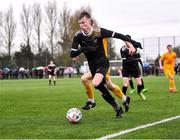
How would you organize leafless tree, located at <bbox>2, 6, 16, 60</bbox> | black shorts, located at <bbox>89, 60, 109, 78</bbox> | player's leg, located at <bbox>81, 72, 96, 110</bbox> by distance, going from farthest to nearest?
leafless tree, located at <bbox>2, 6, 16, 60</bbox>
player's leg, located at <bbox>81, 72, 96, 110</bbox>
black shorts, located at <bbox>89, 60, 109, 78</bbox>

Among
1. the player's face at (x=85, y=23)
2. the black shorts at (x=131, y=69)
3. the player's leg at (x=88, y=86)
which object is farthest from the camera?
the black shorts at (x=131, y=69)

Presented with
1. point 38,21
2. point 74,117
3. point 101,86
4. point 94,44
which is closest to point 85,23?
point 94,44

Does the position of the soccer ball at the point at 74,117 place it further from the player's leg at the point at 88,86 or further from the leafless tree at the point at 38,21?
the leafless tree at the point at 38,21

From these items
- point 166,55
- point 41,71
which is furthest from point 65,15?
point 166,55

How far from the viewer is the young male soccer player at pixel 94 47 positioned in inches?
386

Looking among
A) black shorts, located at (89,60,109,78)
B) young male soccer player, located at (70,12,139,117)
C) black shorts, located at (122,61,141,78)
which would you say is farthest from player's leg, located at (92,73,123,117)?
black shorts, located at (122,61,141,78)

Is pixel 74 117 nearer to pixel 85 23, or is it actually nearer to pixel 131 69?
pixel 85 23

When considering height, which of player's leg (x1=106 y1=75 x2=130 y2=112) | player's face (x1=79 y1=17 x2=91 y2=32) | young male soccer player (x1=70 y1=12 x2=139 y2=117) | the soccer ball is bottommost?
the soccer ball

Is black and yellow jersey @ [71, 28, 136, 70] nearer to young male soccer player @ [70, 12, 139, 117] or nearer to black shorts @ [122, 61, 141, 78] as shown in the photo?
young male soccer player @ [70, 12, 139, 117]

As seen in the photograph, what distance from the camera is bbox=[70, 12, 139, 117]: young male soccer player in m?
9.81

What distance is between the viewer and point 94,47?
9.91 m

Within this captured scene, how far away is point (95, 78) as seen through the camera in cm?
993

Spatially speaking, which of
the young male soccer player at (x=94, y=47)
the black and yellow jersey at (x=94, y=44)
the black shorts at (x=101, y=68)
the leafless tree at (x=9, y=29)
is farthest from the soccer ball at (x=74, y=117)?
the leafless tree at (x=9, y=29)

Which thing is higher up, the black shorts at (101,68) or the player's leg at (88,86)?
the black shorts at (101,68)
